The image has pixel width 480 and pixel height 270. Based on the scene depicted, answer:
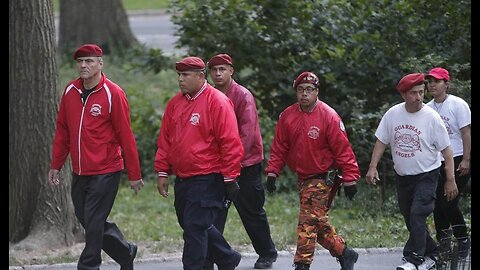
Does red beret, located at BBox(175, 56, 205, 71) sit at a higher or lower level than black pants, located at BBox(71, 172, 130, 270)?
higher

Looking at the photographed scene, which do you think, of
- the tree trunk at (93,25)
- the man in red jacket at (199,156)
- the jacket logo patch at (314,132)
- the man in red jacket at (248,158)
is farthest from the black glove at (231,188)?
the tree trunk at (93,25)

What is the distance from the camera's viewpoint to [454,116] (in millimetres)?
9414

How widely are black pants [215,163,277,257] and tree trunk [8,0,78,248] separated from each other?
2182mm

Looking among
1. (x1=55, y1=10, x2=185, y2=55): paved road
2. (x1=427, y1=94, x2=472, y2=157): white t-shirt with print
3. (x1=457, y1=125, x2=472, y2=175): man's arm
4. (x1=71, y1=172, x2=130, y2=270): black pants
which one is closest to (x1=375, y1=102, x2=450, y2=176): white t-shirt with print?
(x1=457, y1=125, x2=472, y2=175): man's arm

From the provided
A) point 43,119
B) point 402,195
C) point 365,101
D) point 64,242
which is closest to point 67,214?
point 64,242

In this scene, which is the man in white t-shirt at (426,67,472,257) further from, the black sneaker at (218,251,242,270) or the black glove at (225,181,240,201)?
the black glove at (225,181,240,201)

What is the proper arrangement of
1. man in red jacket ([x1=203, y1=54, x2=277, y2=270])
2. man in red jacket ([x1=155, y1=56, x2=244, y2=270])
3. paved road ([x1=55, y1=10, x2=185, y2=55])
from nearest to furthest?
1. man in red jacket ([x1=155, y1=56, x2=244, y2=270])
2. man in red jacket ([x1=203, y1=54, x2=277, y2=270])
3. paved road ([x1=55, y1=10, x2=185, y2=55])

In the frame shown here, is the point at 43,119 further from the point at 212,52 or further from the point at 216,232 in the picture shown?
the point at 212,52

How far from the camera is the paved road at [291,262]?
9641 millimetres

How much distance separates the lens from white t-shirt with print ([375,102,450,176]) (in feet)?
29.1

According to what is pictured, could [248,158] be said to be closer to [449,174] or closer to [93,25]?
[449,174]

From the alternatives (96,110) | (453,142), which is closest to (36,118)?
(96,110)

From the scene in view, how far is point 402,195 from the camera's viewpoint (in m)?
9.14

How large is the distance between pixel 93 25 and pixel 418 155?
45.2 feet
